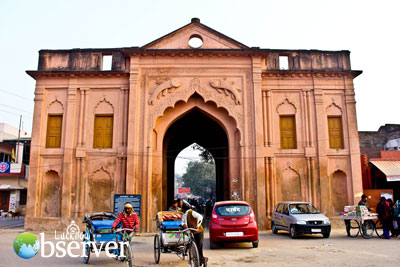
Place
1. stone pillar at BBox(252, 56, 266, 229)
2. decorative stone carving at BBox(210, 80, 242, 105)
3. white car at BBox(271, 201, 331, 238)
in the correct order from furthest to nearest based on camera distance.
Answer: decorative stone carving at BBox(210, 80, 242, 105)
stone pillar at BBox(252, 56, 266, 229)
white car at BBox(271, 201, 331, 238)

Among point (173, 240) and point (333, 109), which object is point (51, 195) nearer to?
point (173, 240)

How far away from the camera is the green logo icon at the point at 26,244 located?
8086mm

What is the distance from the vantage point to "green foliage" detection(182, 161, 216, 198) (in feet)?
248

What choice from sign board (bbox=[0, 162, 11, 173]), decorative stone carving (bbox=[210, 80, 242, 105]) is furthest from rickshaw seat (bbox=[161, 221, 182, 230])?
sign board (bbox=[0, 162, 11, 173])

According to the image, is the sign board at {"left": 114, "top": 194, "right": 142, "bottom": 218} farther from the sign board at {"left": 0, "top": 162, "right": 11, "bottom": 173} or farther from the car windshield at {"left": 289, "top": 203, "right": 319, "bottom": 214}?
the sign board at {"left": 0, "top": 162, "right": 11, "bottom": 173}

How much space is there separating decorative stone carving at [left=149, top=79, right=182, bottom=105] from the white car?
7.81 metres

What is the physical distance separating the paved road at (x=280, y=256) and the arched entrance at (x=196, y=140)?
33.1 feet

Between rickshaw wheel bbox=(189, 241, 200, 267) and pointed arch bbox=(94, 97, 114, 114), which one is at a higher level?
pointed arch bbox=(94, 97, 114, 114)

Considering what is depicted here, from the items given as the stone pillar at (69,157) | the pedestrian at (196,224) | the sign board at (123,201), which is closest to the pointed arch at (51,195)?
the stone pillar at (69,157)

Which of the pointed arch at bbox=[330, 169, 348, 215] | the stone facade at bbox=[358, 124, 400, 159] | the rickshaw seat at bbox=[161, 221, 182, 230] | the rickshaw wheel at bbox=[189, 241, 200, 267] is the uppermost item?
the stone facade at bbox=[358, 124, 400, 159]

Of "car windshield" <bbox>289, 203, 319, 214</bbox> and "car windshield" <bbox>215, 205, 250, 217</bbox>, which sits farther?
"car windshield" <bbox>289, 203, 319, 214</bbox>

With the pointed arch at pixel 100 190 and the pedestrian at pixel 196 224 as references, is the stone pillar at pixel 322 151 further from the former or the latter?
the pedestrian at pixel 196 224

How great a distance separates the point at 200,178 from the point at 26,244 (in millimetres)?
69479

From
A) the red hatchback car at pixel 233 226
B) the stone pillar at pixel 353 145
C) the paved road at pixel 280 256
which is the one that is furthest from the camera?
the stone pillar at pixel 353 145
